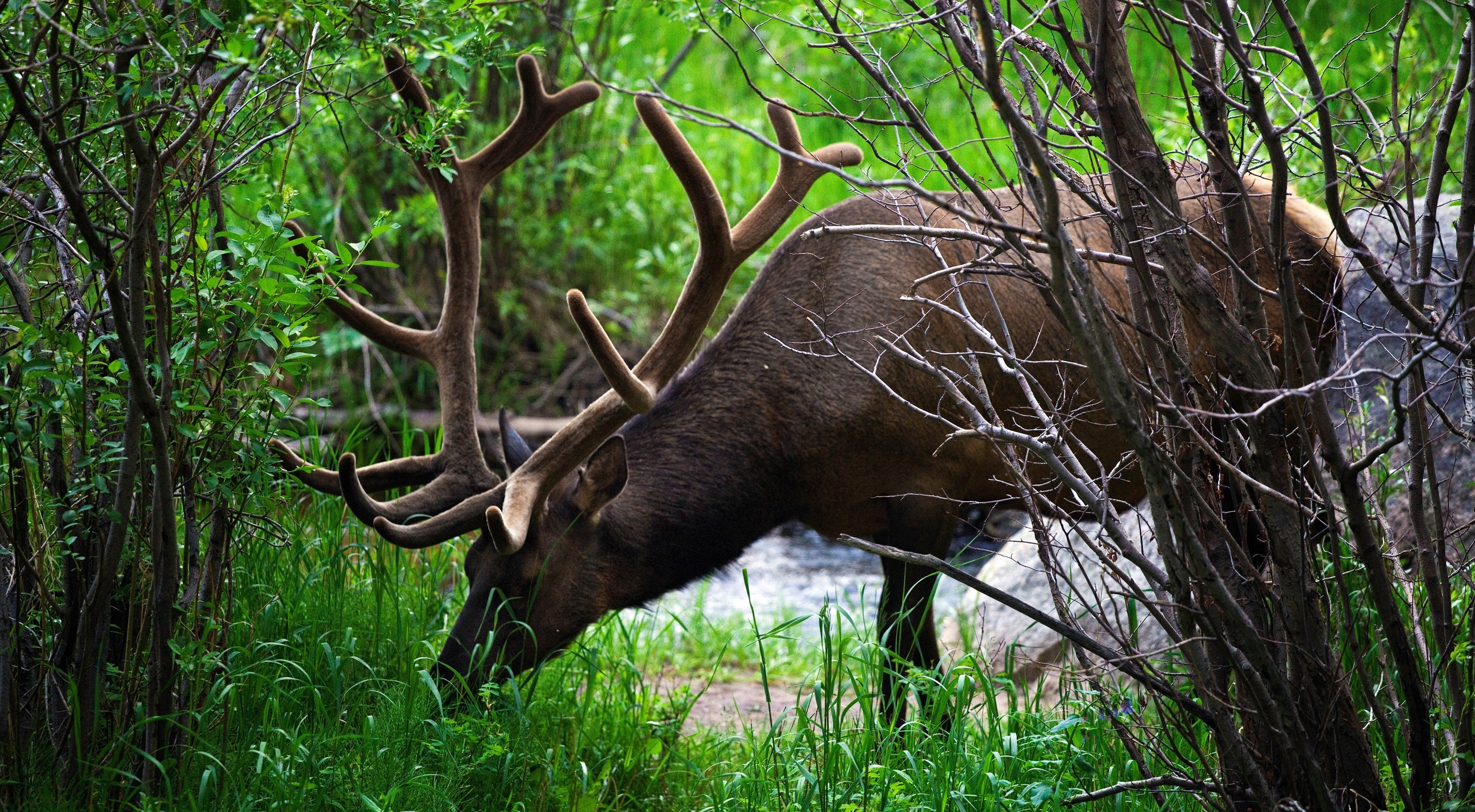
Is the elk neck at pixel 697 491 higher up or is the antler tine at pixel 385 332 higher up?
the antler tine at pixel 385 332

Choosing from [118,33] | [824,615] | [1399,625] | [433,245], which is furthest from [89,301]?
[433,245]

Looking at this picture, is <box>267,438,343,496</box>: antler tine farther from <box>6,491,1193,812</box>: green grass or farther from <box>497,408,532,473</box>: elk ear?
<box>497,408,532,473</box>: elk ear

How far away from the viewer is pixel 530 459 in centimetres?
359

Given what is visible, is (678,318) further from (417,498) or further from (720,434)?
(417,498)

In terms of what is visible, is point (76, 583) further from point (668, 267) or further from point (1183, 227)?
point (668, 267)

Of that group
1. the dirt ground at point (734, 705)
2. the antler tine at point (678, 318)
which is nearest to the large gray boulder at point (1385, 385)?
the antler tine at point (678, 318)

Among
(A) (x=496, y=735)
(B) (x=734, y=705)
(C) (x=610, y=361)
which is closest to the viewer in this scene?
(A) (x=496, y=735)

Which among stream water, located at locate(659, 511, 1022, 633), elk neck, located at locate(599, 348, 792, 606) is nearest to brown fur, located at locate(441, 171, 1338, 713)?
elk neck, located at locate(599, 348, 792, 606)

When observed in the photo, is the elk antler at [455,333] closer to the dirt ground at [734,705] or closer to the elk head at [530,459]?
the elk head at [530,459]

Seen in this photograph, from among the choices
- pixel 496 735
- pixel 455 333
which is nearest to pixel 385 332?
pixel 455 333

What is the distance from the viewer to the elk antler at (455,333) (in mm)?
3611

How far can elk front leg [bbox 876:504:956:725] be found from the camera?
3721mm

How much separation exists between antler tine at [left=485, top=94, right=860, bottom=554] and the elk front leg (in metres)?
0.91

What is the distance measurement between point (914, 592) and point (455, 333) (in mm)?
1714
